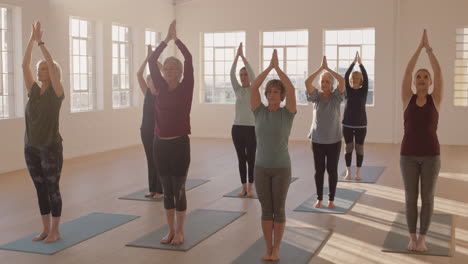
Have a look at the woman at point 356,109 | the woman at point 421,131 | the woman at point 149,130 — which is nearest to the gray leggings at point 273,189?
the woman at point 421,131

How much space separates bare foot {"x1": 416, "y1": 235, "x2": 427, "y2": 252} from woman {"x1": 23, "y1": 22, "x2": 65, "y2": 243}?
268 cm


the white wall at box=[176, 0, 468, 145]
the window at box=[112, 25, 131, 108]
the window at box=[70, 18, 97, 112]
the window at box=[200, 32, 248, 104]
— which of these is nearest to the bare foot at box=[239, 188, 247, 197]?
the window at box=[70, 18, 97, 112]

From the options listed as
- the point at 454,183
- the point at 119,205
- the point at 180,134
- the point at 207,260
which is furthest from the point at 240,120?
the point at 454,183

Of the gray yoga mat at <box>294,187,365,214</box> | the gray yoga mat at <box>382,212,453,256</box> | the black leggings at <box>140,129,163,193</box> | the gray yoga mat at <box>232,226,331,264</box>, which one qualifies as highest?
the black leggings at <box>140,129,163,193</box>

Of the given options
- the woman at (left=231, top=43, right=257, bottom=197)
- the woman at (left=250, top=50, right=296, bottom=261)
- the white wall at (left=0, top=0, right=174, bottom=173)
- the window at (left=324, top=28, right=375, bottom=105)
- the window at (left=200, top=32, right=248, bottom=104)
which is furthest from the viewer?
the window at (left=200, top=32, right=248, bottom=104)

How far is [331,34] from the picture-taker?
493 inches

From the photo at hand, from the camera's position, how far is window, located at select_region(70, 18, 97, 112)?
10219mm

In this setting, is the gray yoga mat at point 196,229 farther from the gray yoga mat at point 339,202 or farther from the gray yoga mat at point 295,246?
the gray yoga mat at point 339,202

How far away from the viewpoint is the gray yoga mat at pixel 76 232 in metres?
4.59

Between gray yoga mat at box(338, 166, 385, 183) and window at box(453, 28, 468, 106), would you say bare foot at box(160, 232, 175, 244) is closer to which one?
gray yoga mat at box(338, 166, 385, 183)

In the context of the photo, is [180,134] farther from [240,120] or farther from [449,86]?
[449,86]

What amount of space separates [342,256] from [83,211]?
2705 millimetres

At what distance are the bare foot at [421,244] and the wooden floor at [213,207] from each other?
0.42ft

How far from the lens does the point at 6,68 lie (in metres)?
8.79
